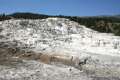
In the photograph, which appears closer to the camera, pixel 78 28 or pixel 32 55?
pixel 32 55

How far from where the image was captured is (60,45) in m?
18.6

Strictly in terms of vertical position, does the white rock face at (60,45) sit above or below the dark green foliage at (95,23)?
below

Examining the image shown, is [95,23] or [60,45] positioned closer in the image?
[60,45]

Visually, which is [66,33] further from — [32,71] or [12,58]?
[32,71]

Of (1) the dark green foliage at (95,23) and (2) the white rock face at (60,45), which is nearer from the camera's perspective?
(2) the white rock face at (60,45)

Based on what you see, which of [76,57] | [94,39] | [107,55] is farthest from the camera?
[94,39]

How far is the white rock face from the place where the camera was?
13992 mm

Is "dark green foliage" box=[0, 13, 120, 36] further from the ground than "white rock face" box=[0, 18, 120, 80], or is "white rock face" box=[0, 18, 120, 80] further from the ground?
"dark green foliage" box=[0, 13, 120, 36]

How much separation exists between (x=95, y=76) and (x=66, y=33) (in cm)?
768

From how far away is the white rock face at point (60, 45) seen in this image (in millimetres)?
13992

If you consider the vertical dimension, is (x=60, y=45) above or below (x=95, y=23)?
below

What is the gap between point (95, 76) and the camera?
14148 mm

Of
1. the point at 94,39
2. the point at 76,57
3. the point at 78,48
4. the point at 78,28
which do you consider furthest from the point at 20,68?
the point at 78,28

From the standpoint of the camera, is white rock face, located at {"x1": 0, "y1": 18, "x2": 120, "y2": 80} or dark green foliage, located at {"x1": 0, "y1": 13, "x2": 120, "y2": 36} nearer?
white rock face, located at {"x1": 0, "y1": 18, "x2": 120, "y2": 80}
